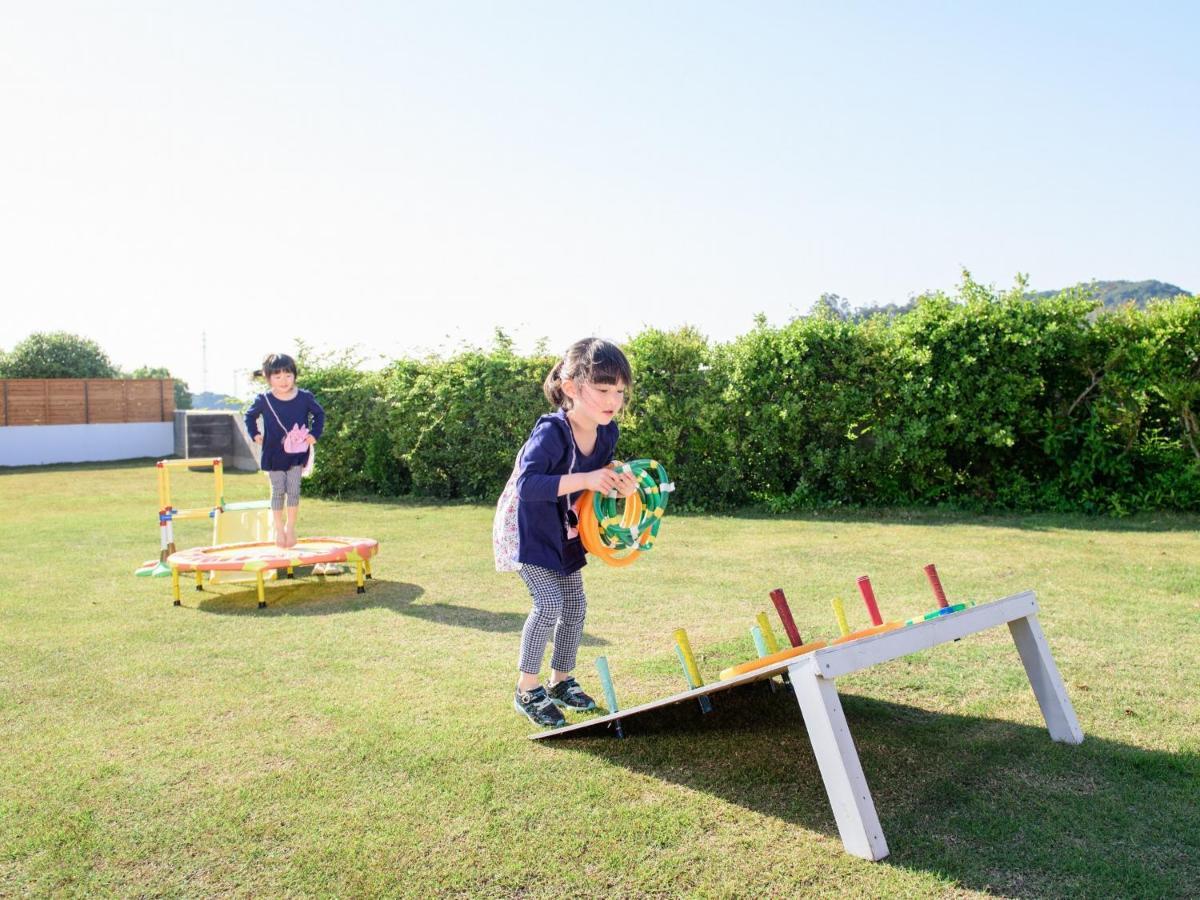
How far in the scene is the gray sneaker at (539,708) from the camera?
4.27m

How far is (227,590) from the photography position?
25.7 feet

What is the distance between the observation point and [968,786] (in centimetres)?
→ 356

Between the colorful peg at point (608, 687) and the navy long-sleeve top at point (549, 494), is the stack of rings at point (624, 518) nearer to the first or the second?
the navy long-sleeve top at point (549, 494)

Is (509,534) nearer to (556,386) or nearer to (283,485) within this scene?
(556,386)

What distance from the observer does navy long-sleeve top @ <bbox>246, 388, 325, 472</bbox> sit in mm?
7859

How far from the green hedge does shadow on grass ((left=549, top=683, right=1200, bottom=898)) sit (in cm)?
698

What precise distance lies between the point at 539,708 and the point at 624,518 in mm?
949

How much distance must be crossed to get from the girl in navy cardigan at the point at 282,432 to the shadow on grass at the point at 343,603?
18.8 inches

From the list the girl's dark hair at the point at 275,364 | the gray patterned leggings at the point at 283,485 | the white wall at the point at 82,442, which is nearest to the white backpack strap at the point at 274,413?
the girl's dark hair at the point at 275,364

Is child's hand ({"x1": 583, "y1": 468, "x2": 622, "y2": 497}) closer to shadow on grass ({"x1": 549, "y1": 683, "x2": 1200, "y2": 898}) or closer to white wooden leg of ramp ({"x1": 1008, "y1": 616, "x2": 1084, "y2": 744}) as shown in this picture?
shadow on grass ({"x1": 549, "y1": 683, "x2": 1200, "y2": 898})

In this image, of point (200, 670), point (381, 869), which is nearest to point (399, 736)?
point (381, 869)

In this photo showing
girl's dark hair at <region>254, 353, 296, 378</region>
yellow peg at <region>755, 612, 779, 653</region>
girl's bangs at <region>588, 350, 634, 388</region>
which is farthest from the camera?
girl's dark hair at <region>254, 353, 296, 378</region>

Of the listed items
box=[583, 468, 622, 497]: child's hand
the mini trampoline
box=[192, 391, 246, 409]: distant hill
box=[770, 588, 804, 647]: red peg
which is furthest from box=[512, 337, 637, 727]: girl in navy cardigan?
box=[192, 391, 246, 409]: distant hill

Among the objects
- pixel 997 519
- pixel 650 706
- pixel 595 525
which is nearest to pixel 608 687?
pixel 650 706
